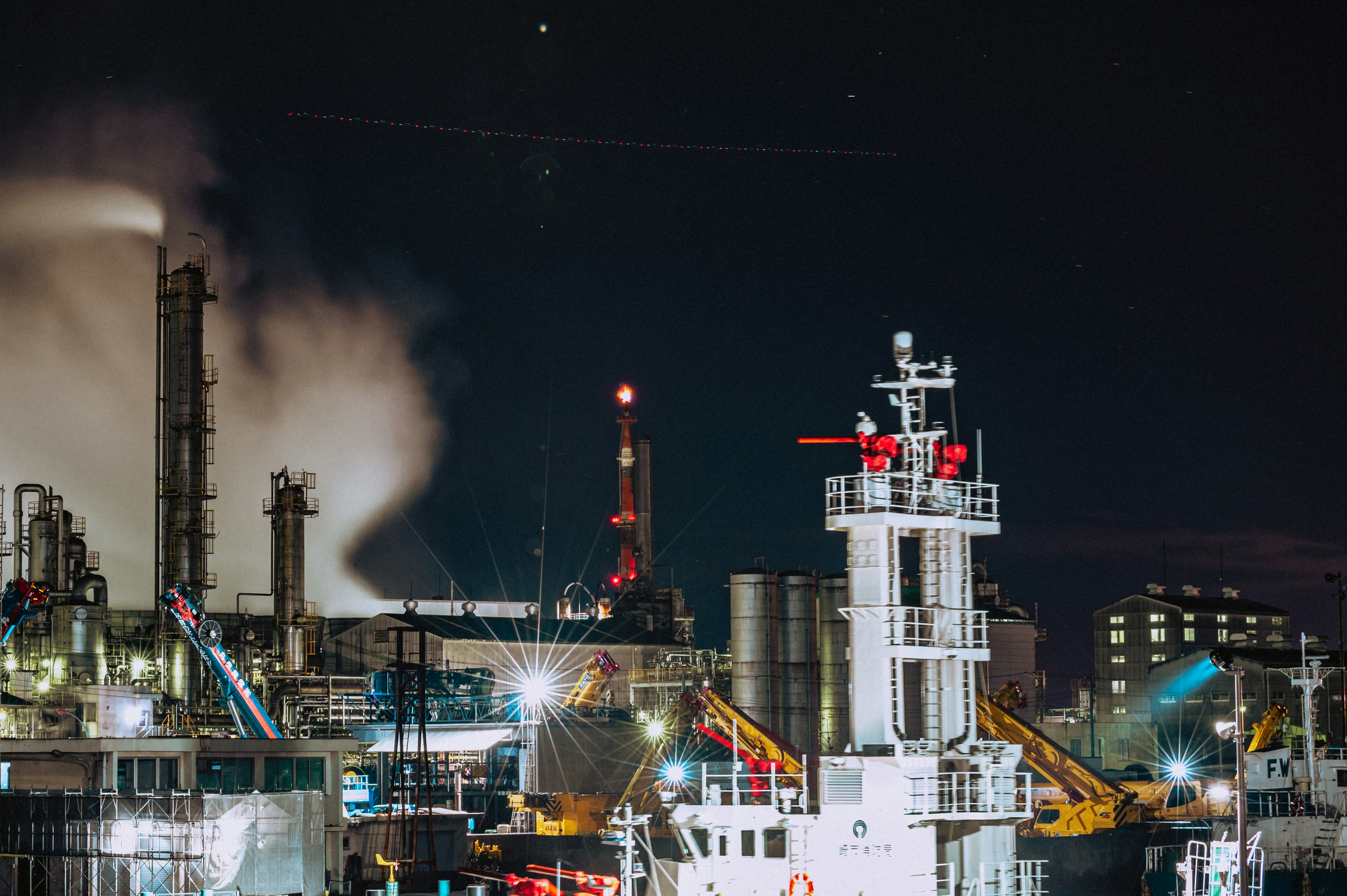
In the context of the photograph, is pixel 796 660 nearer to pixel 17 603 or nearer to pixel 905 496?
pixel 17 603

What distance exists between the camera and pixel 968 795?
33938 millimetres

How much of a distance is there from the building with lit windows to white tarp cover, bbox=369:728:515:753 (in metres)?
51.9

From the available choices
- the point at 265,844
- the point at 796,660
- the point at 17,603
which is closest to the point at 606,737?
the point at 796,660

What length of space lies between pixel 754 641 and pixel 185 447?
28680 mm

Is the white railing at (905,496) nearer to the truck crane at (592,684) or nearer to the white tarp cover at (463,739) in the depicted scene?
the white tarp cover at (463,739)

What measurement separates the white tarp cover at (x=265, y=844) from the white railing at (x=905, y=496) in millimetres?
18613

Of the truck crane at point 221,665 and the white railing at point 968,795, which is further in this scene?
the truck crane at point 221,665

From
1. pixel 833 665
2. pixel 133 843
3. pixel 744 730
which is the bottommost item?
pixel 133 843

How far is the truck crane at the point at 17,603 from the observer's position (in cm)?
6750

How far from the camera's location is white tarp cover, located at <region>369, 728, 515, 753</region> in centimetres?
7538

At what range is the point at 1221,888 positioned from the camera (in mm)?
35594

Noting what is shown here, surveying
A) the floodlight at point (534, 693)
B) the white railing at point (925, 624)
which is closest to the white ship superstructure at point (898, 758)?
the white railing at point (925, 624)

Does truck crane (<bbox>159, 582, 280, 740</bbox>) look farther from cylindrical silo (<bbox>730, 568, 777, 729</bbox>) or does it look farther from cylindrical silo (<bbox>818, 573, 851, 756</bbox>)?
cylindrical silo (<bbox>818, 573, 851, 756</bbox>)

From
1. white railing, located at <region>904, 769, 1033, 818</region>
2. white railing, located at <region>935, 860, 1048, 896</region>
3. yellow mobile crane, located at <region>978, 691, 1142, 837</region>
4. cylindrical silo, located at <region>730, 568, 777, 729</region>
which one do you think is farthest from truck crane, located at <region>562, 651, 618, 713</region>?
white railing, located at <region>904, 769, 1033, 818</region>
